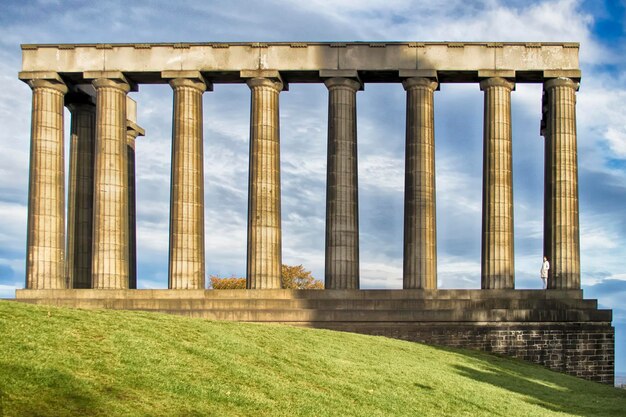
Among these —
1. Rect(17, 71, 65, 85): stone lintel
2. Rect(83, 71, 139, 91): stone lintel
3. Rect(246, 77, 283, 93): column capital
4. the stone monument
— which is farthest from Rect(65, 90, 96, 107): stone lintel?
Rect(246, 77, 283, 93): column capital

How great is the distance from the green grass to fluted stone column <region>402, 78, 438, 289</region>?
1604 centimetres

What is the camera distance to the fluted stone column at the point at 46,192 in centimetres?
6562

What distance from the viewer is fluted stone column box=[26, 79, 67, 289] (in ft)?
215

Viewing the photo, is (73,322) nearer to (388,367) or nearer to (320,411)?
(320,411)

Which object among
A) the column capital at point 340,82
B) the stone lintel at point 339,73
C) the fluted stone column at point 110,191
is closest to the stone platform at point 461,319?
the fluted stone column at point 110,191

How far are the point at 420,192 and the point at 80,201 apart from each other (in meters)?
27.3

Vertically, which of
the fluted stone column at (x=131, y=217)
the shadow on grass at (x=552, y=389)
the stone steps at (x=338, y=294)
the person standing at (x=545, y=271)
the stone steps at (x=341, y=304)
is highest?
the fluted stone column at (x=131, y=217)

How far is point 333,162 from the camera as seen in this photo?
64.2m

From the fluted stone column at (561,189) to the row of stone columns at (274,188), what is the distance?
70 millimetres

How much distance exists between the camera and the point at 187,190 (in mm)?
64625

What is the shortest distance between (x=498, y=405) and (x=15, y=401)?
65.5ft

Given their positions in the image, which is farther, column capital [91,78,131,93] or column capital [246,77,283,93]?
column capital [91,78,131,93]

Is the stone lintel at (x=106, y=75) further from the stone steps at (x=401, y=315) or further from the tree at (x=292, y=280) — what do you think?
the tree at (x=292, y=280)

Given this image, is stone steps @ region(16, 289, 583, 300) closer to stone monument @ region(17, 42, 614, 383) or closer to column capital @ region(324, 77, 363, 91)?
stone monument @ region(17, 42, 614, 383)
